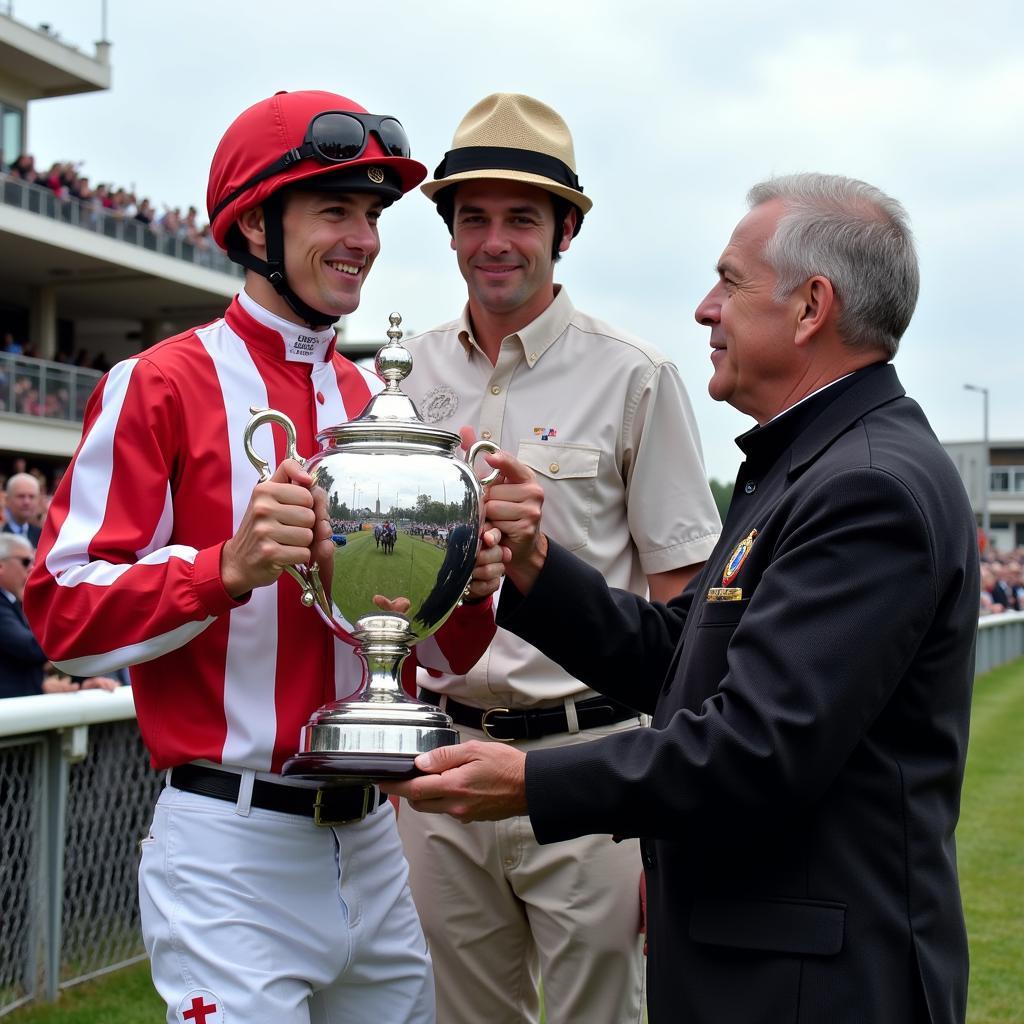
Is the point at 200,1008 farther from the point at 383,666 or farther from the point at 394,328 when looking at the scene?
the point at 394,328

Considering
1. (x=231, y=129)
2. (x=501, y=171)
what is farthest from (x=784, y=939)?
(x=501, y=171)

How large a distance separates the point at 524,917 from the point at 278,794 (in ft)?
4.10

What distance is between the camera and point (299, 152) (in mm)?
2723

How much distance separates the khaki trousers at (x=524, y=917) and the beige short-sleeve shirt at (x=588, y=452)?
236 mm

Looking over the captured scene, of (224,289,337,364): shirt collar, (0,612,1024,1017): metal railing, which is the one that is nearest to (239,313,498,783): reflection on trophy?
(224,289,337,364): shirt collar

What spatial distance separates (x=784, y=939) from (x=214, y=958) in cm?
102

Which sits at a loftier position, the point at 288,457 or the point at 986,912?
the point at 288,457

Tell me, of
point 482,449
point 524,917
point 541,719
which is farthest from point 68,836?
point 482,449

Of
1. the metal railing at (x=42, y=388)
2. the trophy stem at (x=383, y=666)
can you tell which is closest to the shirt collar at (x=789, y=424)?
the trophy stem at (x=383, y=666)

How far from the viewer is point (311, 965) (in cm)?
261

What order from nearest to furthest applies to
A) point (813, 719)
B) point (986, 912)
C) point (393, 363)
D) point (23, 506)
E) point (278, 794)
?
1. point (813, 719)
2. point (278, 794)
3. point (393, 363)
4. point (986, 912)
5. point (23, 506)

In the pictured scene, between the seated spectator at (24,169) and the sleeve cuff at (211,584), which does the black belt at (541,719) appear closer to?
the sleeve cuff at (211,584)

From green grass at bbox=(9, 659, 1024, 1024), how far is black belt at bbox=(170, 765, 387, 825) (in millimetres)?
537

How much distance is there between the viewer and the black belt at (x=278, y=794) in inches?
104
